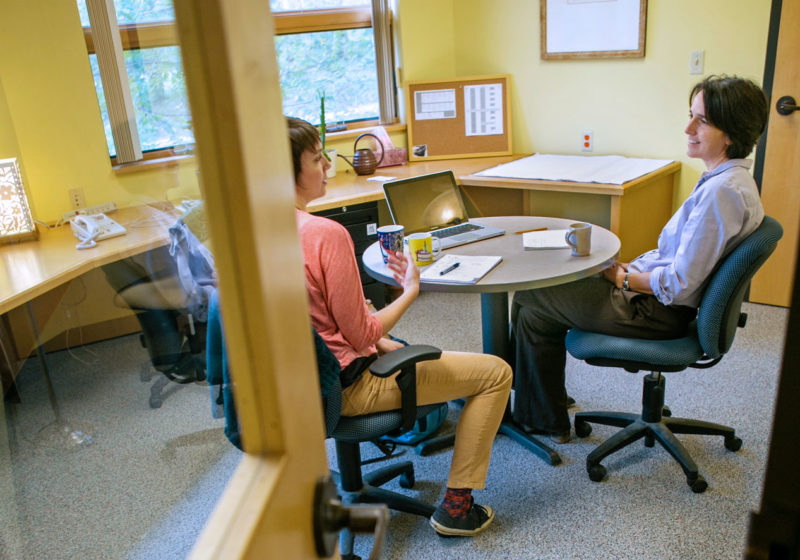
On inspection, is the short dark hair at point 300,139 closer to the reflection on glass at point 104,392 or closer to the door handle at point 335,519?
the reflection on glass at point 104,392

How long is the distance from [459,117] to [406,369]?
253 centimetres

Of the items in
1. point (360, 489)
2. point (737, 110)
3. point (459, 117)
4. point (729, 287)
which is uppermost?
point (737, 110)

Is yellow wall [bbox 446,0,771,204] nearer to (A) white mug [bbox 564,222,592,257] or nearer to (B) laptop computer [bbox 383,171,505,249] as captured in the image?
(B) laptop computer [bbox 383,171,505,249]

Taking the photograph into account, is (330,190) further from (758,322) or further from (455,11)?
(758,322)

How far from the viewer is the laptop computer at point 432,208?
250cm

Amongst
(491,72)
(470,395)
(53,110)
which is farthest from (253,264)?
(491,72)

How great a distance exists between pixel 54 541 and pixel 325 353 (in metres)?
0.78

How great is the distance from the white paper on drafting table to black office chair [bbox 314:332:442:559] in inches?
66.3

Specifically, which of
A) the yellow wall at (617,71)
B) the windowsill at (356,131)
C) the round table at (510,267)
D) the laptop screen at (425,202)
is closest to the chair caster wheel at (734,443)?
the round table at (510,267)

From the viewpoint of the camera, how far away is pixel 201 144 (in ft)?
1.54

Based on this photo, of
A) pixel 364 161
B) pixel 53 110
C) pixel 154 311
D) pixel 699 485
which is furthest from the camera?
pixel 364 161

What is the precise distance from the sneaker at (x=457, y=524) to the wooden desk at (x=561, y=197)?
1578mm

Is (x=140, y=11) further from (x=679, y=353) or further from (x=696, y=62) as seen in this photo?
(x=696, y=62)

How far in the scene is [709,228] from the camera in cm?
189
